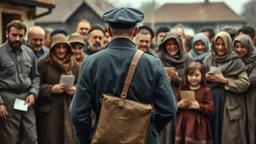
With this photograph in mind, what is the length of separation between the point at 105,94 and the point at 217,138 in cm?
368

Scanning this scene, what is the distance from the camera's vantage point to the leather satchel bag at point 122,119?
386 centimetres

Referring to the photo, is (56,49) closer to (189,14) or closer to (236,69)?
(236,69)

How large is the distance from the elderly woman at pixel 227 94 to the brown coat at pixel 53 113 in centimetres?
220

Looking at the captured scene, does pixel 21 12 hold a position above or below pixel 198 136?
above

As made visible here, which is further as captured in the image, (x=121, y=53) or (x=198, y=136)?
(x=198, y=136)

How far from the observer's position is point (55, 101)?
6.91 meters

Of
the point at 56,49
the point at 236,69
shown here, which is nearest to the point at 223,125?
the point at 236,69

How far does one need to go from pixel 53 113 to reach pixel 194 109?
2073 mm

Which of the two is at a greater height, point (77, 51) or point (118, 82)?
point (77, 51)

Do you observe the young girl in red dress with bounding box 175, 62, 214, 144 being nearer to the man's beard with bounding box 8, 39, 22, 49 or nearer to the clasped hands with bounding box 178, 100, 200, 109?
the clasped hands with bounding box 178, 100, 200, 109

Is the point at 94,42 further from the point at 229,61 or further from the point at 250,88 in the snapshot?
the point at 250,88

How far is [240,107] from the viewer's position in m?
7.14

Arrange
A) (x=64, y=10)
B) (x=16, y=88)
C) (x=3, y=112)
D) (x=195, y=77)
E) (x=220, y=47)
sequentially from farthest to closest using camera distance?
(x=64, y=10)
(x=220, y=47)
(x=195, y=77)
(x=16, y=88)
(x=3, y=112)

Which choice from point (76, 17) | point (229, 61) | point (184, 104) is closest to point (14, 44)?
point (184, 104)
